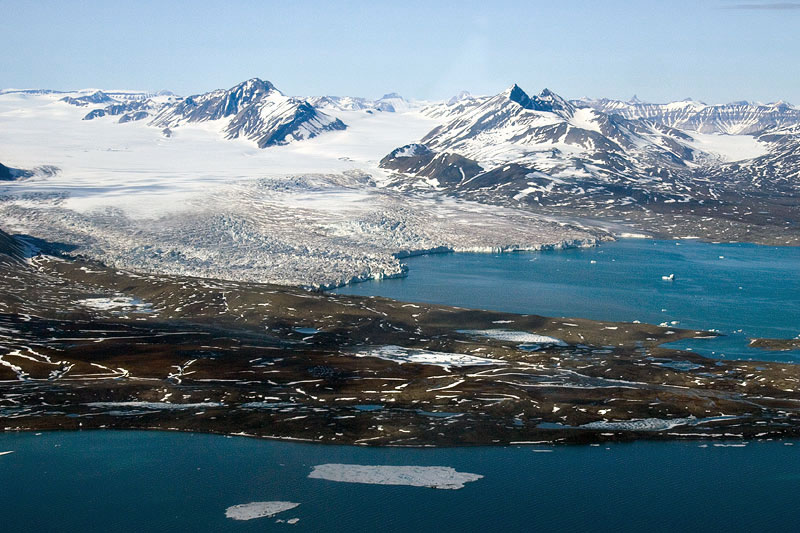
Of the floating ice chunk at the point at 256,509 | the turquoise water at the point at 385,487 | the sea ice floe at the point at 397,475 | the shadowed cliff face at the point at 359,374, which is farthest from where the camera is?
the shadowed cliff face at the point at 359,374

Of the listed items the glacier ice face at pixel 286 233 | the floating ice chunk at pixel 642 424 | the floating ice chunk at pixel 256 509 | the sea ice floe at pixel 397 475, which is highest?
the glacier ice face at pixel 286 233

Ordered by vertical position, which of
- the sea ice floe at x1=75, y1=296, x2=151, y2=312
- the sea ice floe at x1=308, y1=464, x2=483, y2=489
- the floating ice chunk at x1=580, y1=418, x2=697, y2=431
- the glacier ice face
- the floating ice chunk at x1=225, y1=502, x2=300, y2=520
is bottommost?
the floating ice chunk at x1=225, y1=502, x2=300, y2=520

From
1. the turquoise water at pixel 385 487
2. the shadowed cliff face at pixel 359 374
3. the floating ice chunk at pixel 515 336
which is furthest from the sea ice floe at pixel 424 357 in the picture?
the turquoise water at pixel 385 487

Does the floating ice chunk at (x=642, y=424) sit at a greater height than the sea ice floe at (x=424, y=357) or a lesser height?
lesser

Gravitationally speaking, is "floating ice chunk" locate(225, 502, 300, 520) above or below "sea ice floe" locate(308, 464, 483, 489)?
below

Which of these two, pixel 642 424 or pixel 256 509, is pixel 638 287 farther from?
pixel 256 509

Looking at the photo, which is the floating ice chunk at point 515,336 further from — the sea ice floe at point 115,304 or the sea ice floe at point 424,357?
the sea ice floe at point 115,304

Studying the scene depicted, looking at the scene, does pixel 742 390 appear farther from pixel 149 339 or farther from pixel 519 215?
pixel 519 215

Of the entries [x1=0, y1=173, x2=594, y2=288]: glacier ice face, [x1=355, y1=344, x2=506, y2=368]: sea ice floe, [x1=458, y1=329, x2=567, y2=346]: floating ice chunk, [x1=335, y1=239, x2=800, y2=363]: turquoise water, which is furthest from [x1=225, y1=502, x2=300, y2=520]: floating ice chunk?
[x1=0, y1=173, x2=594, y2=288]: glacier ice face

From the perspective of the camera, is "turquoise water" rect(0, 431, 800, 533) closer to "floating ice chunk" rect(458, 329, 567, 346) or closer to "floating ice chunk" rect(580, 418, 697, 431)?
"floating ice chunk" rect(580, 418, 697, 431)
